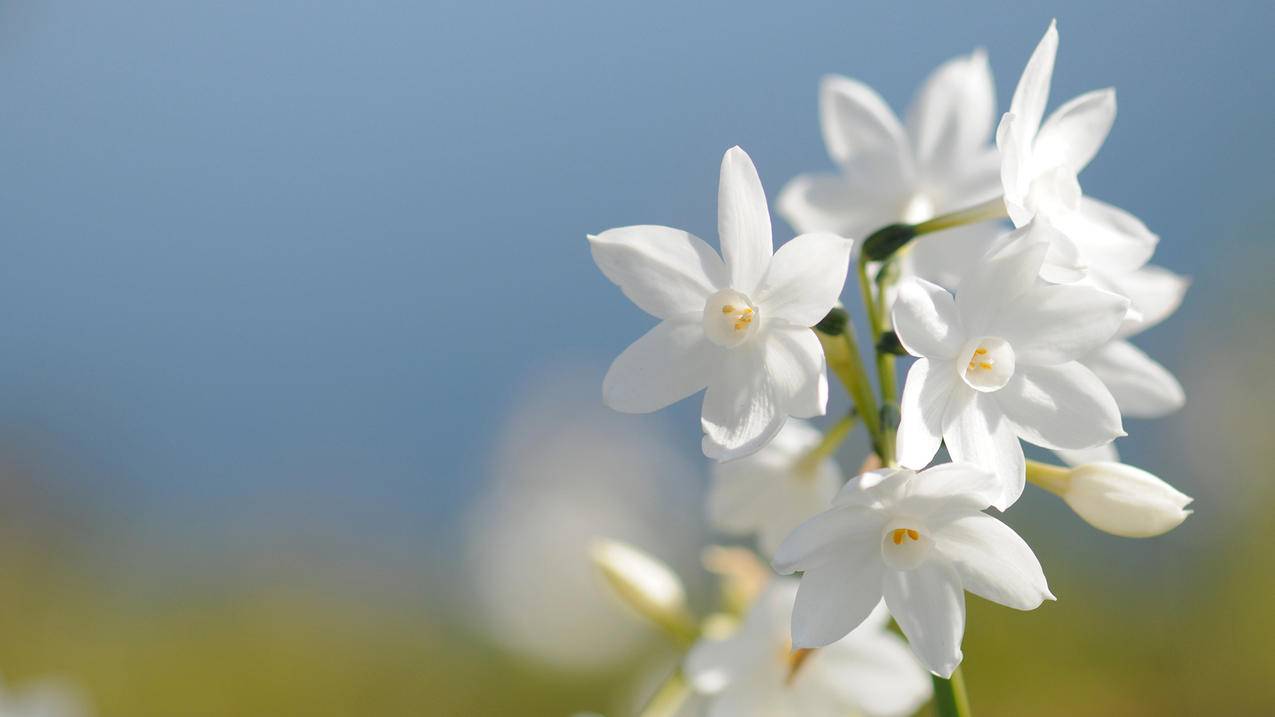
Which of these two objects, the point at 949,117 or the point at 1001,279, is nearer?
the point at 1001,279

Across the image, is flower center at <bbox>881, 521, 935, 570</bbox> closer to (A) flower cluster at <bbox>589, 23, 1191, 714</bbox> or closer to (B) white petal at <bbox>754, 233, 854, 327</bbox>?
(A) flower cluster at <bbox>589, 23, 1191, 714</bbox>

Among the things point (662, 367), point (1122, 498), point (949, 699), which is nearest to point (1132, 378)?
point (1122, 498)

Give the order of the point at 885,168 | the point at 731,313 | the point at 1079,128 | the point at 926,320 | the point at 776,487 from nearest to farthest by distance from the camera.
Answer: the point at 926,320, the point at 731,313, the point at 1079,128, the point at 776,487, the point at 885,168

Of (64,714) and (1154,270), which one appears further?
(64,714)

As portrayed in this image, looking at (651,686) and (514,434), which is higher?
(651,686)

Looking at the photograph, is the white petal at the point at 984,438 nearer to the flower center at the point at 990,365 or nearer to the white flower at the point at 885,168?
the flower center at the point at 990,365

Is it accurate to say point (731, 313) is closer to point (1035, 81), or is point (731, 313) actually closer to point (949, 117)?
point (1035, 81)

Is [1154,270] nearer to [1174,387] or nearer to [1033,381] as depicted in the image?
[1174,387]

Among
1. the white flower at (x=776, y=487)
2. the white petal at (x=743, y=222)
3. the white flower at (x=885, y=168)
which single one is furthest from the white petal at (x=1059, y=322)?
the white flower at (x=885, y=168)

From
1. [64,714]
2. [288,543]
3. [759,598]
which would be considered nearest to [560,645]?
[288,543]
